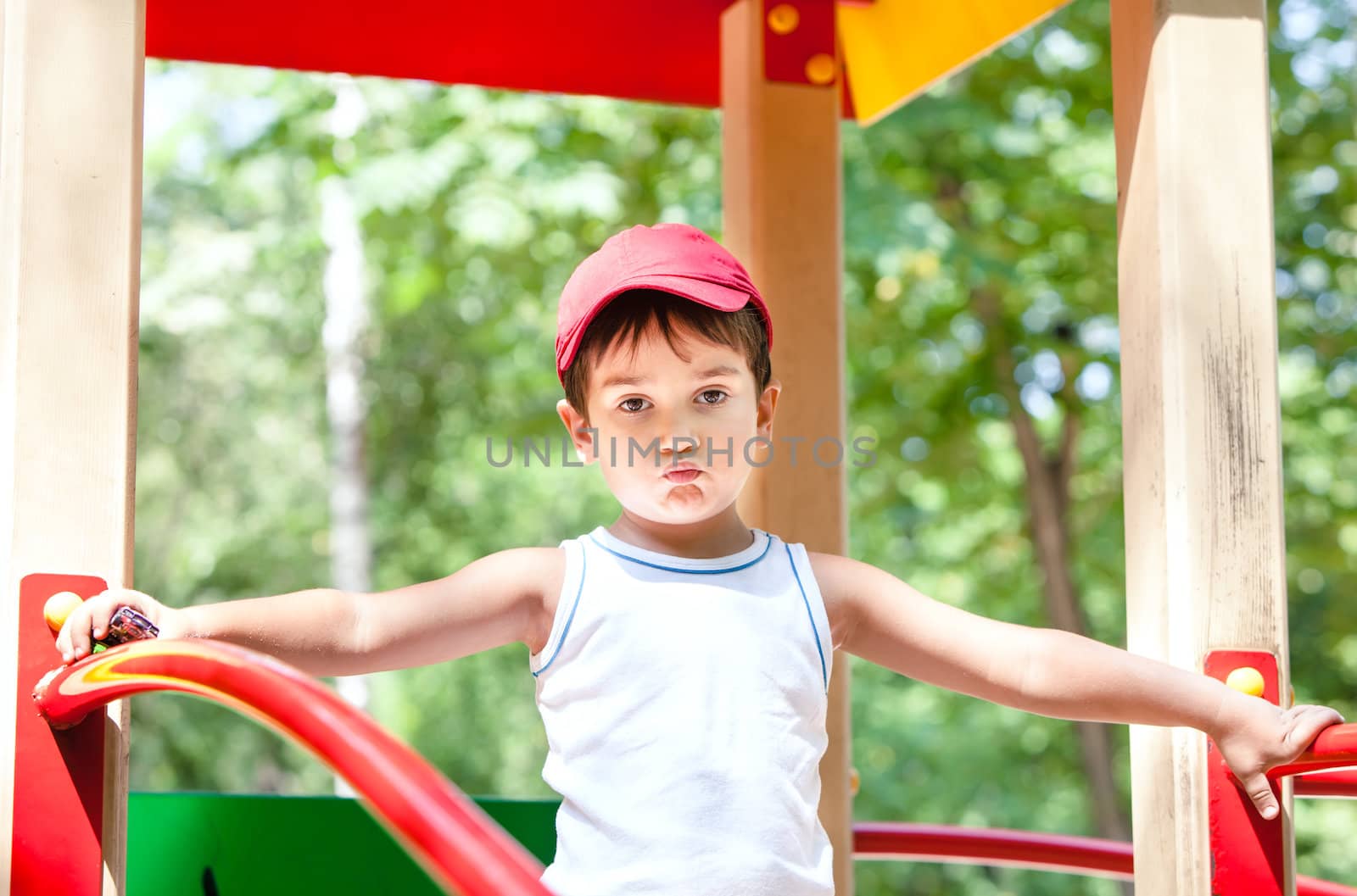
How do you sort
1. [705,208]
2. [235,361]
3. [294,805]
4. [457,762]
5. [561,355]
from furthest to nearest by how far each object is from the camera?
[235,361] < [457,762] < [705,208] < [294,805] < [561,355]

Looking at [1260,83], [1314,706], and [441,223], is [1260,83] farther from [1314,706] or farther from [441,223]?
[441,223]

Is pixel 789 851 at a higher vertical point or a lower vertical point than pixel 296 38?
lower

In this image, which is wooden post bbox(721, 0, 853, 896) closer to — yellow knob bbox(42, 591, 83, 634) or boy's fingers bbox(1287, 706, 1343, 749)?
boy's fingers bbox(1287, 706, 1343, 749)

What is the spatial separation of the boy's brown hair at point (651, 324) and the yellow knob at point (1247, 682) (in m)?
0.70

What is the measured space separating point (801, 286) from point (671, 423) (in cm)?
104

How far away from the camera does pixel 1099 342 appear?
23.0 feet

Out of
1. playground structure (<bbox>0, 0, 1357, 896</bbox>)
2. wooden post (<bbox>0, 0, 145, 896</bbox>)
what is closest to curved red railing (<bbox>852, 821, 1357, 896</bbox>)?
playground structure (<bbox>0, 0, 1357, 896</bbox>)

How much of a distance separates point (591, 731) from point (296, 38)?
1.79 metres

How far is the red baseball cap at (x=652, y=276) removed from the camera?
166 cm

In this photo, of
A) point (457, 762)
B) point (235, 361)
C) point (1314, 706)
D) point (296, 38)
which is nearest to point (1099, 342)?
point (296, 38)

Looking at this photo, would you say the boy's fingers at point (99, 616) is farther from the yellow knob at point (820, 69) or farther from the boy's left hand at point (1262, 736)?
the yellow knob at point (820, 69)

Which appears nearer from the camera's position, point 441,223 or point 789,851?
point 789,851

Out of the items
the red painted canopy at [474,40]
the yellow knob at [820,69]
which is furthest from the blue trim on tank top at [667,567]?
the red painted canopy at [474,40]

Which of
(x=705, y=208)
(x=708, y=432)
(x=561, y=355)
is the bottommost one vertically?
(x=708, y=432)
